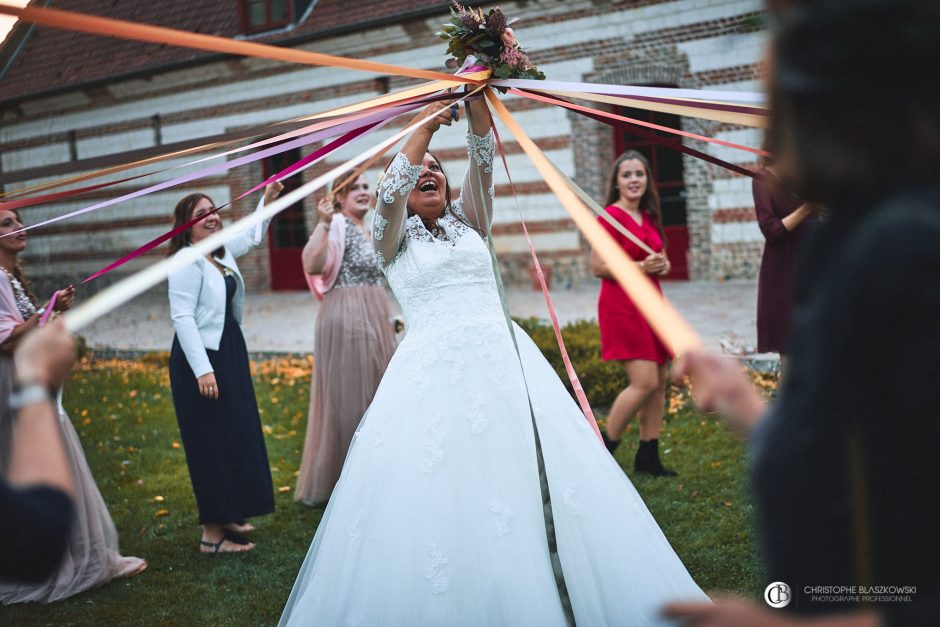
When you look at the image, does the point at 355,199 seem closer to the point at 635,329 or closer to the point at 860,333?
the point at 635,329

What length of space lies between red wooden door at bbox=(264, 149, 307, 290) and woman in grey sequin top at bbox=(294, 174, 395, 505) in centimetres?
1289

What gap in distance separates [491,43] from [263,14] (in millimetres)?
15769

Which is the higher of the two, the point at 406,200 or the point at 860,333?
the point at 406,200

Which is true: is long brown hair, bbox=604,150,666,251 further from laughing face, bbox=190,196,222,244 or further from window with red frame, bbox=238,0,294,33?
window with red frame, bbox=238,0,294,33

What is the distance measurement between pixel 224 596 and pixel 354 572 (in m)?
1.27

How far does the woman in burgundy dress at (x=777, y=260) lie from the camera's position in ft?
16.4

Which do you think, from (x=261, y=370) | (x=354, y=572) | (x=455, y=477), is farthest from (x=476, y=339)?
(x=261, y=370)

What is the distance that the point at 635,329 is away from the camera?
17.6ft

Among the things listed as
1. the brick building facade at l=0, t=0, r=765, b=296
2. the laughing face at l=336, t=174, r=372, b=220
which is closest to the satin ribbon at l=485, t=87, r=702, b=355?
the laughing face at l=336, t=174, r=372, b=220

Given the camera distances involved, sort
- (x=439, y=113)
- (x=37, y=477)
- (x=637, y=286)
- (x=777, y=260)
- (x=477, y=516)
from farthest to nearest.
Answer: (x=777, y=260) → (x=439, y=113) → (x=477, y=516) → (x=637, y=286) → (x=37, y=477)

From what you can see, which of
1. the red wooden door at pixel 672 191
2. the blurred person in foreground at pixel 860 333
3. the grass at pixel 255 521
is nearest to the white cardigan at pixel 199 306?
the grass at pixel 255 521

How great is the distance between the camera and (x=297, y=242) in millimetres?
18547

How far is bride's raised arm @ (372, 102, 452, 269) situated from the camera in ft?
11.4

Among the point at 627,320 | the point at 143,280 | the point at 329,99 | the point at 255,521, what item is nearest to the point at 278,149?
the point at 143,280
